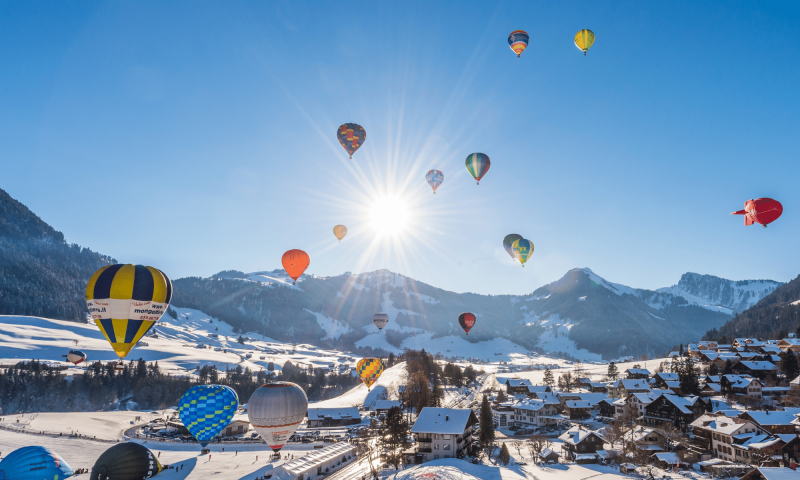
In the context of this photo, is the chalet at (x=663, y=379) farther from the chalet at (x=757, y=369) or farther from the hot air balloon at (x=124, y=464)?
the hot air balloon at (x=124, y=464)

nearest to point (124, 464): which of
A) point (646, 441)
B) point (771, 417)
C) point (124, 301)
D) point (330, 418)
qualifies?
point (124, 301)

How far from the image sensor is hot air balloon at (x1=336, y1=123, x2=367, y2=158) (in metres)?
45.4

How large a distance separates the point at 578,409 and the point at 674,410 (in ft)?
47.6

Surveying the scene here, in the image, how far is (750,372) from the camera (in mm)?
65875

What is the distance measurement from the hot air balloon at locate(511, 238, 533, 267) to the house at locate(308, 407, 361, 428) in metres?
36.6

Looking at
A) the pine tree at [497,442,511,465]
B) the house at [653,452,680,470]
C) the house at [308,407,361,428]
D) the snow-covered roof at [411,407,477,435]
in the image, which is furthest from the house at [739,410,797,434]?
the house at [308,407,361,428]

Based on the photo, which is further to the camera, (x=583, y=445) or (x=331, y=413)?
(x=331, y=413)

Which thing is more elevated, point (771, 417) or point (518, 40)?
point (518, 40)

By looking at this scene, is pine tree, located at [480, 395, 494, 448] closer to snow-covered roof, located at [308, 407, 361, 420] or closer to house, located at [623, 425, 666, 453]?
house, located at [623, 425, 666, 453]

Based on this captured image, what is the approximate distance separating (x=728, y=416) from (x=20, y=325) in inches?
7512

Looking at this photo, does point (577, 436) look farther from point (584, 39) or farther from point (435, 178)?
point (584, 39)

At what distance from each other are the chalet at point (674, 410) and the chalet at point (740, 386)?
10469mm

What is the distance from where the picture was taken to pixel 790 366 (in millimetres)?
61156

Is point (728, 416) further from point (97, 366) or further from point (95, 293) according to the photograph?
point (97, 366)
